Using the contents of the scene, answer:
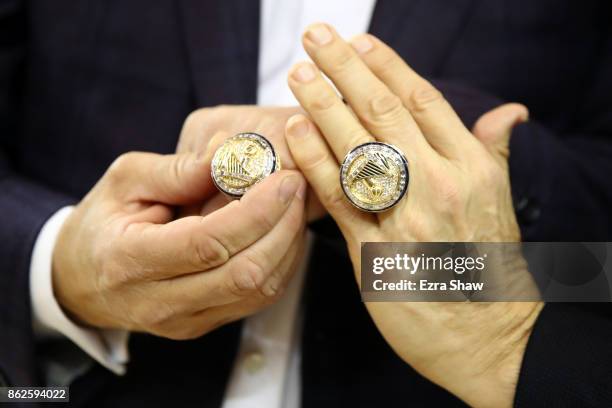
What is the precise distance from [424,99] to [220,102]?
0.38m

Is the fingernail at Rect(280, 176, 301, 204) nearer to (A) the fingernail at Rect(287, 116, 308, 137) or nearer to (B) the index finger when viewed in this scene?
(B) the index finger

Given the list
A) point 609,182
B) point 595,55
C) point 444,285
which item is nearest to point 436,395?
point 444,285

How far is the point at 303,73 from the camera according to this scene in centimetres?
77

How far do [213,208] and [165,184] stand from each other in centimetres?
9

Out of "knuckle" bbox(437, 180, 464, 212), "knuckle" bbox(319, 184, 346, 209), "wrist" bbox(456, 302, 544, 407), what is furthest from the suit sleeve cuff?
"knuckle" bbox(319, 184, 346, 209)

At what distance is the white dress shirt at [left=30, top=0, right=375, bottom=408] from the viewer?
905mm

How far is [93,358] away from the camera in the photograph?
3.25 feet

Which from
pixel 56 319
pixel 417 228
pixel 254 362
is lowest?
pixel 254 362

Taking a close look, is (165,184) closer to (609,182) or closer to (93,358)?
(93,358)

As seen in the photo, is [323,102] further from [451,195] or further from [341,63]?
[451,195]

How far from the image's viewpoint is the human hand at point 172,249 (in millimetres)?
658

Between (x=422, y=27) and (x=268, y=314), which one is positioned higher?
(x=422, y=27)

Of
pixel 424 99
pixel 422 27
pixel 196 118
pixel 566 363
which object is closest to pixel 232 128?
pixel 196 118

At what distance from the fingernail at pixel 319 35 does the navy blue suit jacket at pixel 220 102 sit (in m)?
0.22
